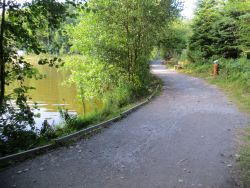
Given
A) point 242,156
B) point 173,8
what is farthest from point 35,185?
point 173,8

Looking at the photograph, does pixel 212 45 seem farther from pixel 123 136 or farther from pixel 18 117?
pixel 18 117

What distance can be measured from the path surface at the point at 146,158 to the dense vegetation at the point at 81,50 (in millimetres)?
1223

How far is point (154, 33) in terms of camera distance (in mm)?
15977

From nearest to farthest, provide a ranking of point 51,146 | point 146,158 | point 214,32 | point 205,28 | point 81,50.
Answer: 1. point 146,158
2. point 51,146
3. point 81,50
4. point 214,32
5. point 205,28

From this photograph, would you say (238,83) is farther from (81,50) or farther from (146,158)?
(146,158)

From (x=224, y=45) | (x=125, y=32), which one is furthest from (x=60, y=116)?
(x=224, y=45)

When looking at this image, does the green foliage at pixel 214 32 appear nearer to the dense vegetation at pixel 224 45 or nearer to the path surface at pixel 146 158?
the dense vegetation at pixel 224 45

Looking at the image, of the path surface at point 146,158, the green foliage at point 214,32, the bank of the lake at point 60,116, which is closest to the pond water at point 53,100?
the bank of the lake at point 60,116

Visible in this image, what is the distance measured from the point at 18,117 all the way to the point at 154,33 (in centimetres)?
987

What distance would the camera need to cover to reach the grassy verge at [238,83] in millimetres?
6599

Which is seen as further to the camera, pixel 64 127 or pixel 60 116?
pixel 60 116

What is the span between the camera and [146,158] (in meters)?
6.82

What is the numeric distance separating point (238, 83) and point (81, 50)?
879cm

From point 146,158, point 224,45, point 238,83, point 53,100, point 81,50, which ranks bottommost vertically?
point 53,100
